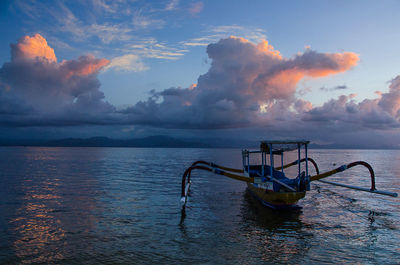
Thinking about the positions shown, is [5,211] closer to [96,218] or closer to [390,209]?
[96,218]

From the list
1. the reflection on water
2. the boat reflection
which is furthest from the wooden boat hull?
the reflection on water

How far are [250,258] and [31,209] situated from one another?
54.4 feet

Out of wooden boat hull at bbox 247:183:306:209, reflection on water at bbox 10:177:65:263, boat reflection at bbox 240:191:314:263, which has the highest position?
wooden boat hull at bbox 247:183:306:209

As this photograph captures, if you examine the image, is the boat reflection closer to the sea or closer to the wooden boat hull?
the sea

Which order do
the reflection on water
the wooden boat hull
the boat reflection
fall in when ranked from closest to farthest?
the reflection on water
the boat reflection
the wooden boat hull

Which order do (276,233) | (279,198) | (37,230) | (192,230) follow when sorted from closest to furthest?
(37,230)
(276,233)
(192,230)
(279,198)

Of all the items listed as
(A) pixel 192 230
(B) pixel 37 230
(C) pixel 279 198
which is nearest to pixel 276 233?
(C) pixel 279 198

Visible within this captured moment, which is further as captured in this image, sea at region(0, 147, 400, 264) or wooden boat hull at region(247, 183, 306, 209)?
wooden boat hull at region(247, 183, 306, 209)

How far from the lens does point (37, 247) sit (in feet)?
39.1

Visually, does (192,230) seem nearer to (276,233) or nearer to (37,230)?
(276,233)

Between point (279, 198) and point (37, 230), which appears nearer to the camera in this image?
point (37, 230)

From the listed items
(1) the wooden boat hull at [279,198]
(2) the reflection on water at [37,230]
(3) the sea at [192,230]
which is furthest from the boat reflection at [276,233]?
(2) the reflection on water at [37,230]

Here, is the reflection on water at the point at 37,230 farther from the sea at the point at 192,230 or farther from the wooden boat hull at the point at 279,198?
the wooden boat hull at the point at 279,198

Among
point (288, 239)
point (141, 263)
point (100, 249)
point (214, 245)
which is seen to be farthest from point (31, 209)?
point (288, 239)
